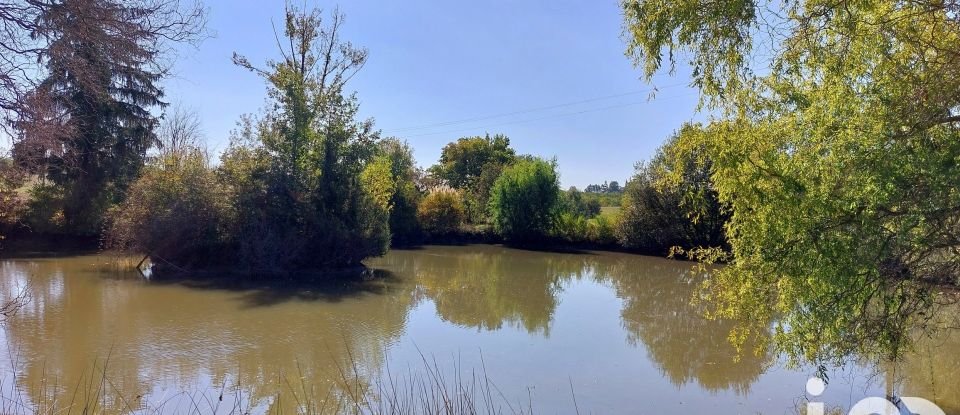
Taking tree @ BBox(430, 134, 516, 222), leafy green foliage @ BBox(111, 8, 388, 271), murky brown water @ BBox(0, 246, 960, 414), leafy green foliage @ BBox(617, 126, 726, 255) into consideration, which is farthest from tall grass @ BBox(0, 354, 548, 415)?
tree @ BBox(430, 134, 516, 222)

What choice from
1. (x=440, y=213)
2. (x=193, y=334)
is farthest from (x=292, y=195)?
(x=440, y=213)

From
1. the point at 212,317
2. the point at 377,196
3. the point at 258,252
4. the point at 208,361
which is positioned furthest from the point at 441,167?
the point at 208,361

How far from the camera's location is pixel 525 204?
1078 inches

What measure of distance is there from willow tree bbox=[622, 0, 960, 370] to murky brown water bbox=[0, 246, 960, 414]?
205 centimetres

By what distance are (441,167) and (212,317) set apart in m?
31.1

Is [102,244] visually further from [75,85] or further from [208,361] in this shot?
[75,85]

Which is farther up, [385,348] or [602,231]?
[602,231]

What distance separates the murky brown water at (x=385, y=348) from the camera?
6.99 meters

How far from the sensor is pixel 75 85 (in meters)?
4.11

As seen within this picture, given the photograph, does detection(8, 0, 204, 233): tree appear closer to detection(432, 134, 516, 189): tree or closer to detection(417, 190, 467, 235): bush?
detection(417, 190, 467, 235): bush

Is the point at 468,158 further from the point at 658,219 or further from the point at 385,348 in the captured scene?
the point at 385,348

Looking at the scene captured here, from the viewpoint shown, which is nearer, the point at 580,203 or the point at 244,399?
the point at 244,399
